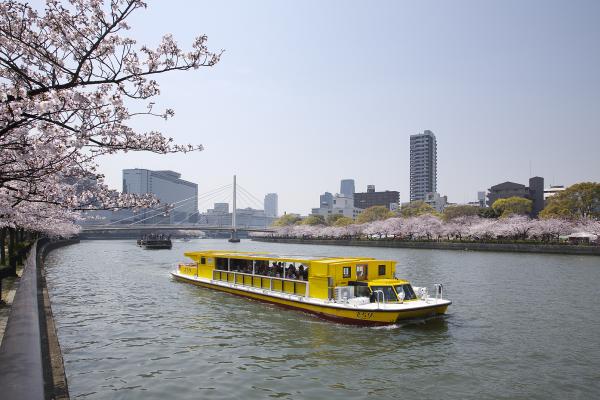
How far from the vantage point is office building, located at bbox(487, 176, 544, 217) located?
160 metres

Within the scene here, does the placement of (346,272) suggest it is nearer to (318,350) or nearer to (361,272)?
(361,272)

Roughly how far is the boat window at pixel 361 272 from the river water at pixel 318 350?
3.13m

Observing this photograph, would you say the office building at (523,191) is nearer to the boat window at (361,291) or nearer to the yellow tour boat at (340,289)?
the yellow tour boat at (340,289)

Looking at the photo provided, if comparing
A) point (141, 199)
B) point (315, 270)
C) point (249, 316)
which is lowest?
point (249, 316)

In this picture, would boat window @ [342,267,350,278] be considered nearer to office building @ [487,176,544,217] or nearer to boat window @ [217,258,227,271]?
boat window @ [217,258,227,271]

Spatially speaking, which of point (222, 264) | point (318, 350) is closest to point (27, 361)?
point (318, 350)

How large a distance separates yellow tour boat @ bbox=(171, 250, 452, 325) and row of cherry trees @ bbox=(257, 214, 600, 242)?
63.4 metres

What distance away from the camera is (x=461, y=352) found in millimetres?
17438

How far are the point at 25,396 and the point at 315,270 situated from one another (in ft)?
62.8

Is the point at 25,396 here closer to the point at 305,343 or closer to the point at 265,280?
the point at 305,343

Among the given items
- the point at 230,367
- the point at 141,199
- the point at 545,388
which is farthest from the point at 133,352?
the point at 545,388

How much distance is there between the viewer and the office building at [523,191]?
6319 inches

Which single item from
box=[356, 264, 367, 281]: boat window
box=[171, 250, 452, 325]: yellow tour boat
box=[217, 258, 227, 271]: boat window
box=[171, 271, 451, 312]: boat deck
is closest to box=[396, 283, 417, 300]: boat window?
box=[171, 250, 452, 325]: yellow tour boat

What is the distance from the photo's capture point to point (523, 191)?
525ft
